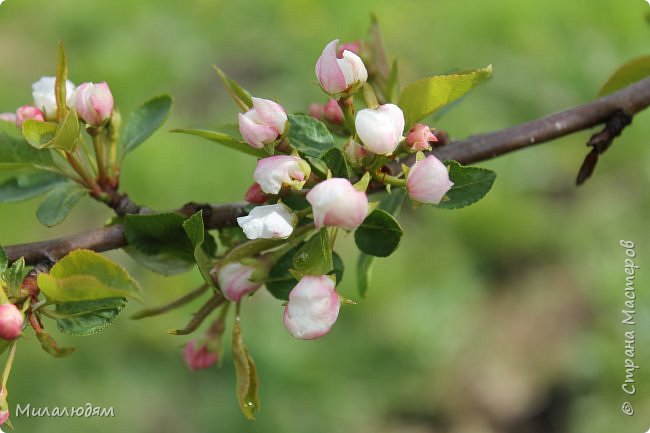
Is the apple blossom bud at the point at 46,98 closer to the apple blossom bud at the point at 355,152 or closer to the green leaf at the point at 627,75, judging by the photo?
the apple blossom bud at the point at 355,152

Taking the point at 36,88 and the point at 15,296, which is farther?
the point at 36,88

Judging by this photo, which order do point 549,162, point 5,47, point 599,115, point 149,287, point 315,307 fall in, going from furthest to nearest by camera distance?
1. point 5,47
2. point 549,162
3. point 149,287
4. point 599,115
5. point 315,307

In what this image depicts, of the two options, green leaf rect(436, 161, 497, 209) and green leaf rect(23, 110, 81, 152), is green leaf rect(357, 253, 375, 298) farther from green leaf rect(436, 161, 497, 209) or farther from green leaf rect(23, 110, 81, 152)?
green leaf rect(23, 110, 81, 152)

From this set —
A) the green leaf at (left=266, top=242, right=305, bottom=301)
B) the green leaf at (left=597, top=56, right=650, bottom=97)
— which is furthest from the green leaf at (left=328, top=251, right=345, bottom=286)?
the green leaf at (left=597, top=56, right=650, bottom=97)

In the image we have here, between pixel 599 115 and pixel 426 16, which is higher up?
pixel 599 115

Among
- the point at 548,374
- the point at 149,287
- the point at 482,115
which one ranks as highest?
the point at 482,115

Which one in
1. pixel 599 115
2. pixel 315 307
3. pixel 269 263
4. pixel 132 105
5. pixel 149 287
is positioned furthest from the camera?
pixel 132 105

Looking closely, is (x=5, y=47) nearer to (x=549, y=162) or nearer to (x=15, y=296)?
(x=549, y=162)

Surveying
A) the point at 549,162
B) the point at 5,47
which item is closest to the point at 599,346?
the point at 549,162
